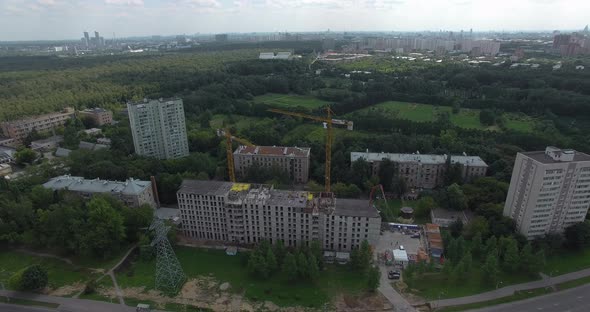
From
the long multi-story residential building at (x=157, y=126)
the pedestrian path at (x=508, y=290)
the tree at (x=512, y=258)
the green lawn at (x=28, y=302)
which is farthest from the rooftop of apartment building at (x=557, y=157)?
the long multi-story residential building at (x=157, y=126)

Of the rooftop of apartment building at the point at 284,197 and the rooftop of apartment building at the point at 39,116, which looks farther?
the rooftop of apartment building at the point at 39,116

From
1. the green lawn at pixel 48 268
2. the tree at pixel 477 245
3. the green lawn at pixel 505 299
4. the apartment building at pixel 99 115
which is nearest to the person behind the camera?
the green lawn at pixel 505 299

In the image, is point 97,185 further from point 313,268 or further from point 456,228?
point 456,228

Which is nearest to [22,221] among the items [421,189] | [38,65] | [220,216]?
[220,216]

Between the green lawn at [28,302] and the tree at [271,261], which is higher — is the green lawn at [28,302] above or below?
below

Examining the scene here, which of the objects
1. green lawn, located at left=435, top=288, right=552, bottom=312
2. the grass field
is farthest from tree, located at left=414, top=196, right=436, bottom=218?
the grass field

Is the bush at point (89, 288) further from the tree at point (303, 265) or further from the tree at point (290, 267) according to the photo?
the tree at point (303, 265)

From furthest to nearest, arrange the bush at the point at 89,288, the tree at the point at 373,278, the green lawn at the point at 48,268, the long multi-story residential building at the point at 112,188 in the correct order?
the long multi-story residential building at the point at 112,188, the green lawn at the point at 48,268, the bush at the point at 89,288, the tree at the point at 373,278

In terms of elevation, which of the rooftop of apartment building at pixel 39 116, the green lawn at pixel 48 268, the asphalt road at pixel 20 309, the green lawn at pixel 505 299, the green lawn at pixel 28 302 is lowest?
the asphalt road at pixel 20 309
